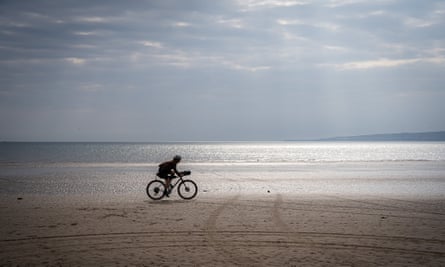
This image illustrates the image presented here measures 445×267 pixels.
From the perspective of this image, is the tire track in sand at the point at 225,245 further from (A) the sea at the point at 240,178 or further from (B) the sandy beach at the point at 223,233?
(A) the sea at the point at 240,178

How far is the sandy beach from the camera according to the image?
9570 mm

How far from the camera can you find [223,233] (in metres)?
12.3

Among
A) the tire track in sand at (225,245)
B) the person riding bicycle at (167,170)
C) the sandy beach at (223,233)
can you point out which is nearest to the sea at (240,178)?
the person riding bicycle at (167,170)

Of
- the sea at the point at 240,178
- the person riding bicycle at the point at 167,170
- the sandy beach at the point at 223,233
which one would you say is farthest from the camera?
the sea at the point at 240,178

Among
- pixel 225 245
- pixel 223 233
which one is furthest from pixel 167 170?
pixel 225 245

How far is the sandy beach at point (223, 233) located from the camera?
9570 millimetres

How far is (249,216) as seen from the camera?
1526 centimetres

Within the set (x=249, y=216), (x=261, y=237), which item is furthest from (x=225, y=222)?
(x=261, y=237)

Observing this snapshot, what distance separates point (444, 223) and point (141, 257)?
979 cm

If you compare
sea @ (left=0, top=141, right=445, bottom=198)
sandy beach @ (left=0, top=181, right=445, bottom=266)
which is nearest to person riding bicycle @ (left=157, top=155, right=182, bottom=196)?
sandy beach @ (left=0, top=181, right=445, bottom=266)

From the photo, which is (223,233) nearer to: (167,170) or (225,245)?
(225,245)

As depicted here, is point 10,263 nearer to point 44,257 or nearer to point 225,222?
point 44,257

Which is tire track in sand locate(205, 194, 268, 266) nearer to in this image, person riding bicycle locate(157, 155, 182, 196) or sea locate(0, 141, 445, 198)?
person riding bicycle locate(157, 155, 182, 196)

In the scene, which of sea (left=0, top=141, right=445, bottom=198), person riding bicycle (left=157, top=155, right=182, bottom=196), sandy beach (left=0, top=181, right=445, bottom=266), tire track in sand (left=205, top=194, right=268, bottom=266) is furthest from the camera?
sea (left=0, top=141, right=445, bottom=198)
